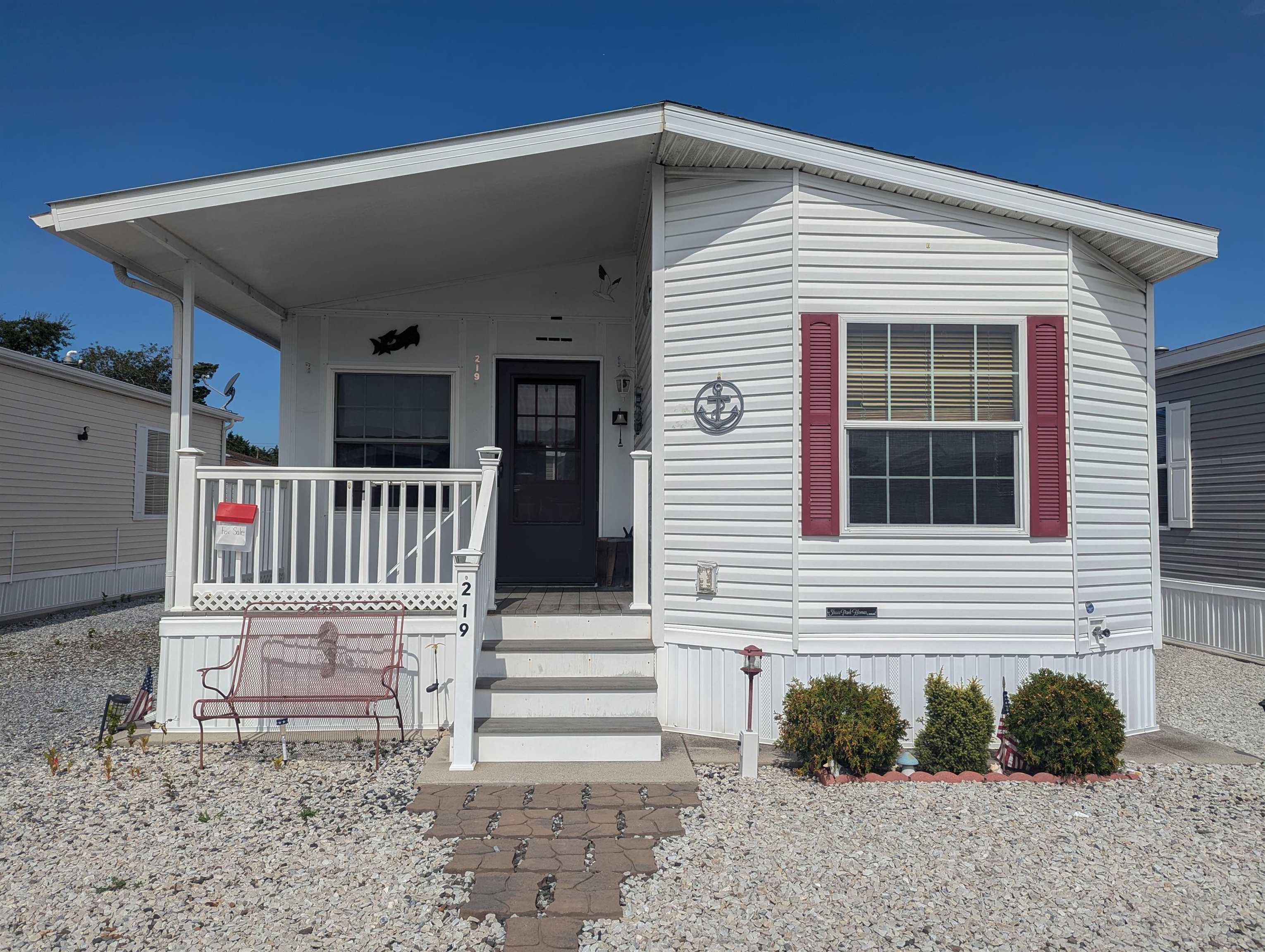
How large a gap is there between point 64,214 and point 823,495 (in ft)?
15.8

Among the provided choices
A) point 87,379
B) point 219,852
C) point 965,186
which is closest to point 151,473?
point 87,379

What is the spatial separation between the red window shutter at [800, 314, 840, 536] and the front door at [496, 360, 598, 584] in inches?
90.4

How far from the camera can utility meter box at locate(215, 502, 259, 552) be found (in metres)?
4.70

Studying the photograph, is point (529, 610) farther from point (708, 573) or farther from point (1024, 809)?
point (1024, 809)

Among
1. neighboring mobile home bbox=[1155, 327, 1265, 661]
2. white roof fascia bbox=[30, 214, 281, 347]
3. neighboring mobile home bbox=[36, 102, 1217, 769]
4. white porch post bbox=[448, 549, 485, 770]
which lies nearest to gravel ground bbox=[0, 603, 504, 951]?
white porch post bbox=[448, 549, 485, 770]

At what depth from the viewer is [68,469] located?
35.6ft

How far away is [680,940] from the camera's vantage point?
247 cm

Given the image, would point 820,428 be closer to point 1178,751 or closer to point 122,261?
point 1178,751

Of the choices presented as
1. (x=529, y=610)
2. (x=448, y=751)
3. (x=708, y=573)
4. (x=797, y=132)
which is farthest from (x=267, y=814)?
(x=797, y=132)

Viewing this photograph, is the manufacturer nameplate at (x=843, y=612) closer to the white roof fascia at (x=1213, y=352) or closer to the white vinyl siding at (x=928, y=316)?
the white vinyl siding at (x=928, y=316)

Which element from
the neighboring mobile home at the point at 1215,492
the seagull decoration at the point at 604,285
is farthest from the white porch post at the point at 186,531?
the neighboring mobile home at the point at 1215,492

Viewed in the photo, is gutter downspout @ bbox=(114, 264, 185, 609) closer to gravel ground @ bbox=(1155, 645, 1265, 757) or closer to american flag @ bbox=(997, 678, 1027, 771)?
american flag @ bbox=(997, 678, 1027, 771)

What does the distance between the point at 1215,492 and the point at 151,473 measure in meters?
15.8

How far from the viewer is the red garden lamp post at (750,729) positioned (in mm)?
3977
